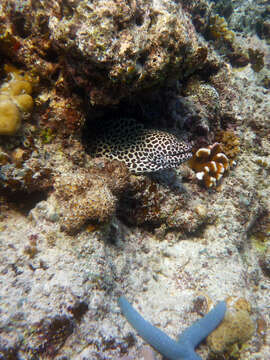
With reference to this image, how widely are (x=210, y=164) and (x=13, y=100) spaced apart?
415 centimetres

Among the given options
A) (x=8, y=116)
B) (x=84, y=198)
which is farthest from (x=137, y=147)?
(x=8, y=116)

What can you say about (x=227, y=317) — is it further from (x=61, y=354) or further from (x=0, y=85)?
(x=0, y=85)

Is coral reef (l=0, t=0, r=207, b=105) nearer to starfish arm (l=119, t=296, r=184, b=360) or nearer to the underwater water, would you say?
the underwater water

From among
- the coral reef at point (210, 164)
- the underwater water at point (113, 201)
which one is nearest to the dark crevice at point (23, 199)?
the underwater water at point (113, 201)

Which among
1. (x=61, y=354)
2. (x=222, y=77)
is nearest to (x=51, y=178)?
(x=61, y=354)

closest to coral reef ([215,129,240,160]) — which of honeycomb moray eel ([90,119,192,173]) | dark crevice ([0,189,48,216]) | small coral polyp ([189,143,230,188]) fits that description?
small coral polyp ([189,143,230,188])

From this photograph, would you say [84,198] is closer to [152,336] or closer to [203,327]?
[152,336]

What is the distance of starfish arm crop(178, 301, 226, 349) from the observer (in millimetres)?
3561

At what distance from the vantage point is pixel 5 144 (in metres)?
3.14

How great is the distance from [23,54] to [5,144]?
4.87 feet

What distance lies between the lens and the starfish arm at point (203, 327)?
356cm

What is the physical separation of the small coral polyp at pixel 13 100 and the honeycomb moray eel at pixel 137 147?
50.8 inches

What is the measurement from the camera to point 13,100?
3.19 metres

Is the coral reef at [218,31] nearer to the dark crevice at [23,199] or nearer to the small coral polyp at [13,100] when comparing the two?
the small coral polyp at [13,100]
